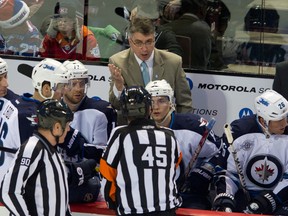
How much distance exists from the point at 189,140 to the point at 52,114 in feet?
4.53

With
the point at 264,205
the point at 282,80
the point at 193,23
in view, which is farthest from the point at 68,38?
the point at 264,205

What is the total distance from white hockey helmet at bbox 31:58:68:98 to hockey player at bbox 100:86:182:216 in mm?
780

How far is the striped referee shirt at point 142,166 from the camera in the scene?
192 inches

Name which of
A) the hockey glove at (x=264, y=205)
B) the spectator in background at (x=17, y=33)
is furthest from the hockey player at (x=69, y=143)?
the spectator in background at (x=17, y=33)

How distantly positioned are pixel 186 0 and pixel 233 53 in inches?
20.2

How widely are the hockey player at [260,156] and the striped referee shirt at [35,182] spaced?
1.31 meters

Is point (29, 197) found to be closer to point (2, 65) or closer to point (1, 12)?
point (2, 65)

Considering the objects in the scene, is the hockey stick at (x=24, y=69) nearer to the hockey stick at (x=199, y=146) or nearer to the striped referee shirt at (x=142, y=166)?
the hockey stick at (x=199, y=146)

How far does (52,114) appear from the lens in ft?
15.6

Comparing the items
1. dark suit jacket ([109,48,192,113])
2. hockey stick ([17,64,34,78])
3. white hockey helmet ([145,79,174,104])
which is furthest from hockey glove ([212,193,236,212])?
hockey stick ([17,64,34,78])

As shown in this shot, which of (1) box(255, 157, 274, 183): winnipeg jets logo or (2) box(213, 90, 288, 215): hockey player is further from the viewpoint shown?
(1) box(255, 157, 274, 183): winnipeg jets logo

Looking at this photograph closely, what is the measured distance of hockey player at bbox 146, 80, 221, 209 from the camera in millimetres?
5777

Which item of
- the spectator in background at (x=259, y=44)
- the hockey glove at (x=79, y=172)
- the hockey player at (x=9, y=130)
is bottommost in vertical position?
the hockey glove at (x=79, y=172)

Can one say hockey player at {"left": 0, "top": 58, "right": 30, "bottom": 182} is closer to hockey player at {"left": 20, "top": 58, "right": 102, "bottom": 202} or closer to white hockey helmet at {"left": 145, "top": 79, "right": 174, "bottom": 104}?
hockey player at {"left": 20, "top": 58, "right": 102, "bottom": 202}
